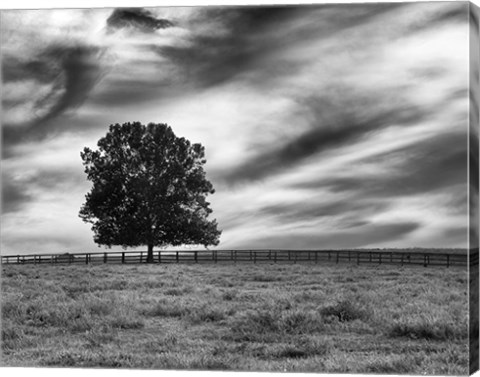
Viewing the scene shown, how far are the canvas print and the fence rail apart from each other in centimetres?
3

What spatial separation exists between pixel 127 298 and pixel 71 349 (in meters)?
1.09

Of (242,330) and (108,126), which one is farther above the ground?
(108,126)

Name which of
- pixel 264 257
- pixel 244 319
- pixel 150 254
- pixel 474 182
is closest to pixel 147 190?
pixel 150 254

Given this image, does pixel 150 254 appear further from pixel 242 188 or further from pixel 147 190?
pixel 242 188

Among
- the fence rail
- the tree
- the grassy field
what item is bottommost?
the grassy field

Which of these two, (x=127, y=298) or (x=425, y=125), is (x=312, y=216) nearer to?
(x=425, y=125)

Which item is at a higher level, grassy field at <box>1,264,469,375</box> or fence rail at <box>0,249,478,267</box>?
fence rail at <box>0,249,478,267</box>

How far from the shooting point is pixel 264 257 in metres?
13.1

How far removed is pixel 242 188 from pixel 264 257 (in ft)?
3.40

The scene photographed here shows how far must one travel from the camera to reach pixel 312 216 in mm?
12977

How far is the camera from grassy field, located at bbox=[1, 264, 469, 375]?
12438 mm

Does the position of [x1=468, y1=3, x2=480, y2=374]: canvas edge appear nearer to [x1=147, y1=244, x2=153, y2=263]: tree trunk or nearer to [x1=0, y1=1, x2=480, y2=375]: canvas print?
[x1=0, y1=1, x2=480, y2=375]: canvas print

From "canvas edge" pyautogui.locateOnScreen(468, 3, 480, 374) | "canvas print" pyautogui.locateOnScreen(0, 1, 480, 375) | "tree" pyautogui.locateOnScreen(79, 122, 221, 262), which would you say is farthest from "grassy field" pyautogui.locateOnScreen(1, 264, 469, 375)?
"tree" pyautogui.locateOnScreen(79, 122, 221, 262)

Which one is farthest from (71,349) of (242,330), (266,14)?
(266,14)
